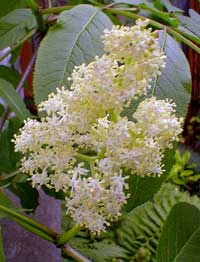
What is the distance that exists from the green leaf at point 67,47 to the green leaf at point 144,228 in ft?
3.45

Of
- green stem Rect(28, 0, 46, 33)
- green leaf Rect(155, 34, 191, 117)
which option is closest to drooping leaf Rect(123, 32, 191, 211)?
green leaf Rect(155, 34, 191, 117)

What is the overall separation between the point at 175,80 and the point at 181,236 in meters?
0.15

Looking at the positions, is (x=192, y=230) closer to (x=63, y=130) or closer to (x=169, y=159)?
(x=169, y=159)

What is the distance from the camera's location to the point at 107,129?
1.22 feet

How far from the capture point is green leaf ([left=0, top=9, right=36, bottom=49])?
0.65 m

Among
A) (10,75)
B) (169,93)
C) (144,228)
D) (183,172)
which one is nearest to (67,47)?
(169,93)

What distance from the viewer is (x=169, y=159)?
19.2 inches

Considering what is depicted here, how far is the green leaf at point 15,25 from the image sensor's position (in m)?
0.65

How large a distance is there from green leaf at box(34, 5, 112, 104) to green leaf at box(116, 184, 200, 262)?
41.4 inches

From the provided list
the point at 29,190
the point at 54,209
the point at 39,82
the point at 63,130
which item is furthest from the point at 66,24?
the point at 54,209

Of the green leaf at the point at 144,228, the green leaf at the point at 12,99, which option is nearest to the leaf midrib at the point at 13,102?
the green leaf at the point at 12,99

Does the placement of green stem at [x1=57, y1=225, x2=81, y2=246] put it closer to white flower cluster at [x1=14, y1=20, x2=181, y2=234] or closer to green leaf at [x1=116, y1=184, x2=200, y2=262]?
white flower cluster at [x1=14, y1=20, x2=181, y2=234]

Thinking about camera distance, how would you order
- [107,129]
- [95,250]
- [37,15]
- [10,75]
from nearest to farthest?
[107,129] → [37,15] → [10,75] → [95,250]

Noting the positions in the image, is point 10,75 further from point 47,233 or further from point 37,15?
point 47,233
